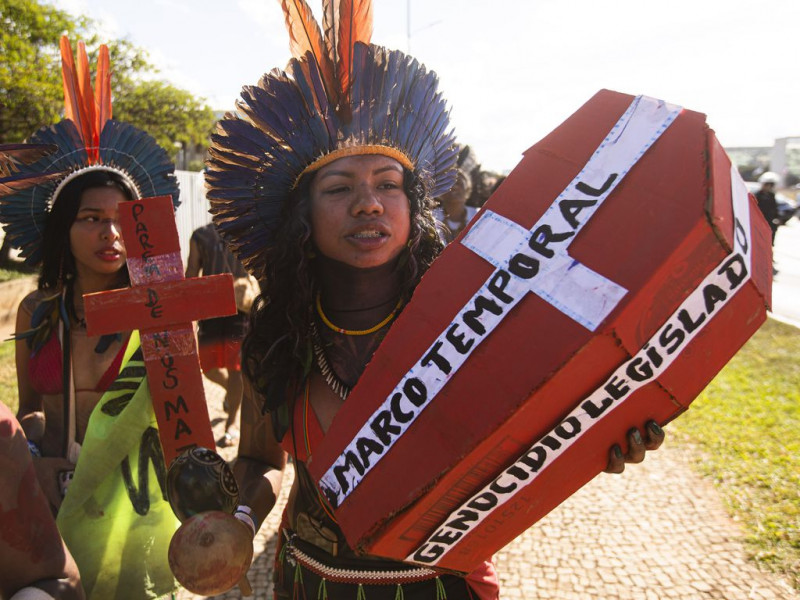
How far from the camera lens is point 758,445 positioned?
4.59 metres

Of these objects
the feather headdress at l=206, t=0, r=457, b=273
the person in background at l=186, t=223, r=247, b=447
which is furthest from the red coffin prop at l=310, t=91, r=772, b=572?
the person in background at l=186, t=223, r=247, b=447

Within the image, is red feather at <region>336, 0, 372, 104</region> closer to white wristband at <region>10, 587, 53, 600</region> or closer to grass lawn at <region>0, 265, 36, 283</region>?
white wristband at <region>10, 587, 53, 600</region>

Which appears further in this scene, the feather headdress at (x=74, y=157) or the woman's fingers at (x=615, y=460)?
the feather headdress at (x=74, y=157)

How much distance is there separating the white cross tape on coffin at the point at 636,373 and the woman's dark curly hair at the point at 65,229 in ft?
6.34

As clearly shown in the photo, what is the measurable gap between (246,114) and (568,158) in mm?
1065

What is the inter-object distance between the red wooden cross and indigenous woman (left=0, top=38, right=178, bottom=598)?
0.41 meters

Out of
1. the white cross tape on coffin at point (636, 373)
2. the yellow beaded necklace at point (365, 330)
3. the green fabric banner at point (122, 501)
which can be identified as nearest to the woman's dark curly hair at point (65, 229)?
the green fabric banner at point (122, 501)

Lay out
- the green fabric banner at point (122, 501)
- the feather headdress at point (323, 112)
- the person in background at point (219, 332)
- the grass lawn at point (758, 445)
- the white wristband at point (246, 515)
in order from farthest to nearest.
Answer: the person in background at point (219, 332)
the grass lawn at point (758, 445)
the green fabric banner at point (122, 501)
the feather headdress at point (323, 112)
the white wristband at point (246, 515)

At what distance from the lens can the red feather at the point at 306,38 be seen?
167cm

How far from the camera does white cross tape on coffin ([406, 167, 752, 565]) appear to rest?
95 centimetres

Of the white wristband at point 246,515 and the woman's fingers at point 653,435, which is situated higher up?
the woman's fingers at point 653,435

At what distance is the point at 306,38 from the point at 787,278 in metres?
14.4

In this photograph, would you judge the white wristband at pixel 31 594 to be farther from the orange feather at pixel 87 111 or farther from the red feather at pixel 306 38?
the orange feather at pixel 87 111

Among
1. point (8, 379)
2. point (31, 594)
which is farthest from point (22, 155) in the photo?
point (8, 379)
